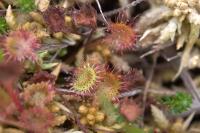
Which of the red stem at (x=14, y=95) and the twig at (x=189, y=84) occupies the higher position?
the red stem at (x=14, y=95)

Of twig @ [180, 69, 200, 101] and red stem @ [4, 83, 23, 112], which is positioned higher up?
red stem @ [4, 83, 23, 112]

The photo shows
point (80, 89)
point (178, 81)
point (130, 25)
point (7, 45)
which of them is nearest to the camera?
point (7, 45)

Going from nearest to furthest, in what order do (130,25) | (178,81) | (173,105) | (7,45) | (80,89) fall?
(7,45), (80,89), (130,25), (173,105), (178,81)

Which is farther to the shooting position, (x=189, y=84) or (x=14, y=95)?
(x=189, y=84)

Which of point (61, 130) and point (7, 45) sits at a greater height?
point (7, 45)

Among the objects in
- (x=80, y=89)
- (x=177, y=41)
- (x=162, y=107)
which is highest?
(x=177, y=41)

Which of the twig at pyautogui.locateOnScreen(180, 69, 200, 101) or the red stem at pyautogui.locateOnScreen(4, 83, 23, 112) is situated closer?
the red stem at pyautogui.locateOnScreen(4, 83, 23, 112)

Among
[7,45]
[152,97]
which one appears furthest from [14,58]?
[152,97]

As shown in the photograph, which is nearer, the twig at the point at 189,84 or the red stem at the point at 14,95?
the red stem at the point at 14,95

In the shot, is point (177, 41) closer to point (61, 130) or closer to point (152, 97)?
point (152, 97)

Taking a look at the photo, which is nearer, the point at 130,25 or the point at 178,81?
the point at 130,25

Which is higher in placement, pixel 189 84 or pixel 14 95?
pixel 14 95
